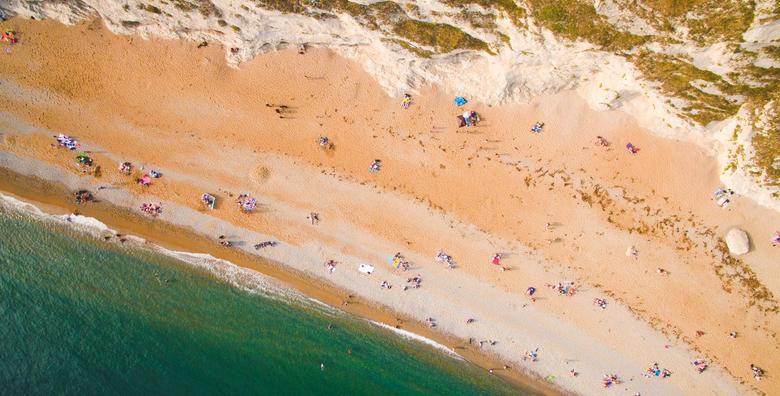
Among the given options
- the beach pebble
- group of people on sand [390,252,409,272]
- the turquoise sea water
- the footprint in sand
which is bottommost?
the turquoise sea water

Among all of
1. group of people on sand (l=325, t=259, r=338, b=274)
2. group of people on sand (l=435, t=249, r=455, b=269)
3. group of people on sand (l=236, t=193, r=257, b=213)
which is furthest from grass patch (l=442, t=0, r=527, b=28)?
group of people on sand (l=325, t=259, r=338, b=274)

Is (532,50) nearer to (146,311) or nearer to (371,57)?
(371,57)

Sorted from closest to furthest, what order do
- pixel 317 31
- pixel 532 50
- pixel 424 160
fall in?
pixel 532 50 < pixel 317 31 < pixel 424 160

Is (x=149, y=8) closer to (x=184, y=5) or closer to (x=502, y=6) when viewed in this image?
(x=184, y=5)

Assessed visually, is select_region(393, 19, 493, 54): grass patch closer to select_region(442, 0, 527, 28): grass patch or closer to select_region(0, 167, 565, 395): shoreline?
select_region(442, 0, 527, 28): grass patch

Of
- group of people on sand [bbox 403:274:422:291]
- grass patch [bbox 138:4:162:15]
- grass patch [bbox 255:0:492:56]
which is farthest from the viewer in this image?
group of people on sand [bbox 403:274:422:291]

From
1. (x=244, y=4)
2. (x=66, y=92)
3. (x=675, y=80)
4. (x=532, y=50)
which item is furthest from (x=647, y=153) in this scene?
(x=66, y=92)

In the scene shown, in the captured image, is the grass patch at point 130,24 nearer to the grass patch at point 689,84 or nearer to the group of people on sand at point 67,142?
the group of people on sand at point 67,142
